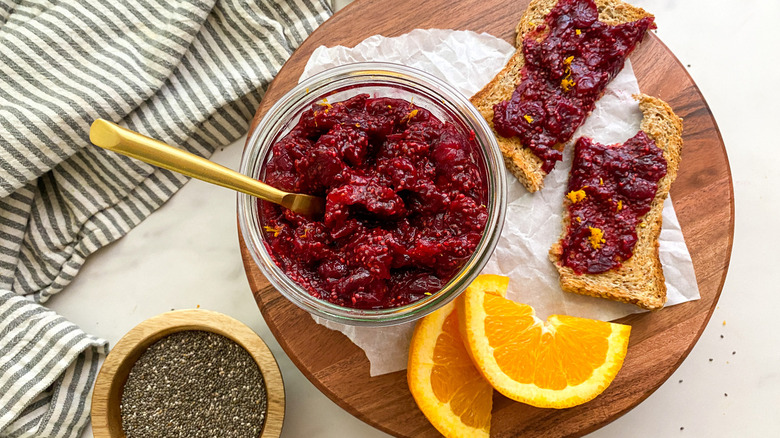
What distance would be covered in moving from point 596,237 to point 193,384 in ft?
6.83

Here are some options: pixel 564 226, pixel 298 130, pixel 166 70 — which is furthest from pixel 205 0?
pixel 564 226

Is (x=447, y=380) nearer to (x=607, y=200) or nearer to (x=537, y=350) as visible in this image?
(x=537, y=350)

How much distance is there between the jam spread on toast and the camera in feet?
8.47

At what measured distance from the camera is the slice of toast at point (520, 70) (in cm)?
Answer: 265

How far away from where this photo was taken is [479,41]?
8.97 feet

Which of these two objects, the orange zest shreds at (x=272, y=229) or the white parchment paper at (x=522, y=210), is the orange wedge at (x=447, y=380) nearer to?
the white parchment paper at (x=522, y=210)

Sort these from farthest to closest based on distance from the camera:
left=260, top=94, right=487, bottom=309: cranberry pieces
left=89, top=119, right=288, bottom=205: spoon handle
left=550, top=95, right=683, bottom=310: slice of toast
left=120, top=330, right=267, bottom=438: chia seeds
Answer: left=120, top=330, right=267, bottom=438: chia seeds → left=550, top=95, right=683, bottom=310: slice of toast → left=260, top=94, right=487, bottom=309: cranberry pieces → left=89, top=119, right=288, bottom=205: spoon handle

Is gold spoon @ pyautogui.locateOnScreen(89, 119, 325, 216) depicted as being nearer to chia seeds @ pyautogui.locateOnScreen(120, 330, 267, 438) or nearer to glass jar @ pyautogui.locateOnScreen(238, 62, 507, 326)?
glass jar @ pyautogui.locateOnScreen(238, 62, 507, 326)

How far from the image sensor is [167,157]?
1740 mm

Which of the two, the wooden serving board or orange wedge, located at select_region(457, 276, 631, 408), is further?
the wooden serving board

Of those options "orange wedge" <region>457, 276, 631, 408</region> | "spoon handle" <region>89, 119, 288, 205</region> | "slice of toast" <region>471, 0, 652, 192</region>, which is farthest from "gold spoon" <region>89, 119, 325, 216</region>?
"slice of toast" <region>471, 0, 652, 192</region>

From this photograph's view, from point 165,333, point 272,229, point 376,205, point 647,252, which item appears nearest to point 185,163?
point 272,229

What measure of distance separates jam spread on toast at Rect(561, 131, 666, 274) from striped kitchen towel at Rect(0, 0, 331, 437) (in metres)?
1.56

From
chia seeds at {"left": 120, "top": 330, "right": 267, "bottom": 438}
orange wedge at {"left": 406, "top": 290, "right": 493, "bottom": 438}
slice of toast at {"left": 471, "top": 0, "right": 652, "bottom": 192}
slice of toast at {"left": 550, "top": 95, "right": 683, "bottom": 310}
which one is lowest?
chia seeds at {"left": 120, "top": 330, "right": 267, "bottom": 438}
